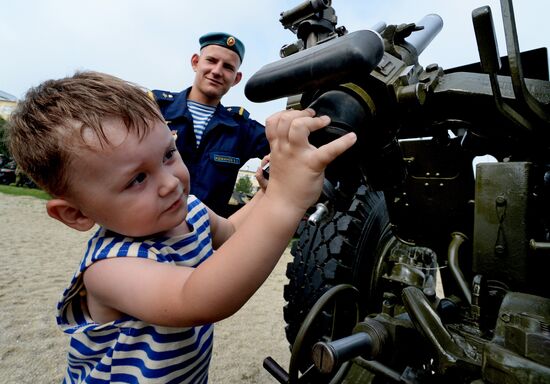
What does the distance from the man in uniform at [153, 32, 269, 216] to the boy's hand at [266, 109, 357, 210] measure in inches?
63.0

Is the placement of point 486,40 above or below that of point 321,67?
above

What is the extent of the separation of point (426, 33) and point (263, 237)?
1.11 m

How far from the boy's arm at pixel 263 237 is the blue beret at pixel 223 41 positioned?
81.1 inches

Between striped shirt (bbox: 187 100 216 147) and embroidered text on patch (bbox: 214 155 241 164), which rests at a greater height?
striped shirt (bbox: 187 100 216 147)

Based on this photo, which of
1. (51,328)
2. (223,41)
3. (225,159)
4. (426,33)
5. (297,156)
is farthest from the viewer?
(51,328)

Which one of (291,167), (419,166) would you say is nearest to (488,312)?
(419,166)

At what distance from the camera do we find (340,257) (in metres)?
1.60

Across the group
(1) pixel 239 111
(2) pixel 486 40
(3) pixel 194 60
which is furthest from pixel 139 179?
(3) pixel 194 60

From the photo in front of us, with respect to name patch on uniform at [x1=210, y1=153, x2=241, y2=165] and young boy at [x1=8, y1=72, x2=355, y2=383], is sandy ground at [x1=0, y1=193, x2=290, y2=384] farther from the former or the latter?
young boy at [x1=8, y1=72, x2=355, y2=383]

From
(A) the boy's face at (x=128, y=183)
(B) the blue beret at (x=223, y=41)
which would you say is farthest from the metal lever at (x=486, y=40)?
(B) the blue beret at (x=223, y=41)

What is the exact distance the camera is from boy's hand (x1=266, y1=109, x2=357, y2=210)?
0.63 meters

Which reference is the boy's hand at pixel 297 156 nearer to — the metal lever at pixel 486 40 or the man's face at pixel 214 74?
the metal lever at pixel 486 40

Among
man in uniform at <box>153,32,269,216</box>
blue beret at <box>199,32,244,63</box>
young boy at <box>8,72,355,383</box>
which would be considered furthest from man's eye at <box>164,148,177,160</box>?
blue beret at <box>199,32,244,63</box>

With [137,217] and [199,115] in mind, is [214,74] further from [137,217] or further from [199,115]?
[137,217]
